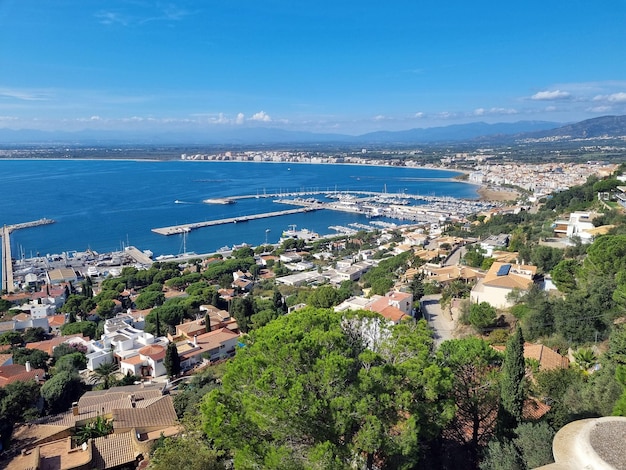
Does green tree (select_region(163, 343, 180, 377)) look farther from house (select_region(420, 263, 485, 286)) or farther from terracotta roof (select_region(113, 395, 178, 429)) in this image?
house (select_region(420, 263, 485, 286))

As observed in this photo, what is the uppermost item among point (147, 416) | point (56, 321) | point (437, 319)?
point (437, 319)

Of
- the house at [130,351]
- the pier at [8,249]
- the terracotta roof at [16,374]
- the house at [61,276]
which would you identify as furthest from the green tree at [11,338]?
the pier at [8,249]

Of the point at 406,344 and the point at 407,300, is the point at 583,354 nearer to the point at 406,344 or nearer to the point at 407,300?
the point at 406,344

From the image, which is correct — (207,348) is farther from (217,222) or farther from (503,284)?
(217,222)

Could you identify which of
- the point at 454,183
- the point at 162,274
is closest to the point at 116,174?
the point at 454,183

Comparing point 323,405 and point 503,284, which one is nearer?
point 323,405

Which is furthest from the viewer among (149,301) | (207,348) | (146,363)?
(149,301)

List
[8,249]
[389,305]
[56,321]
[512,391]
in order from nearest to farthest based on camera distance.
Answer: [512,391] < [389,305] < [56,321] < [8,249]

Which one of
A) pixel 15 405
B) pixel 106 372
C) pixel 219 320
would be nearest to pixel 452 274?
pixel 219 320

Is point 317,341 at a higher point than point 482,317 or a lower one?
higher
